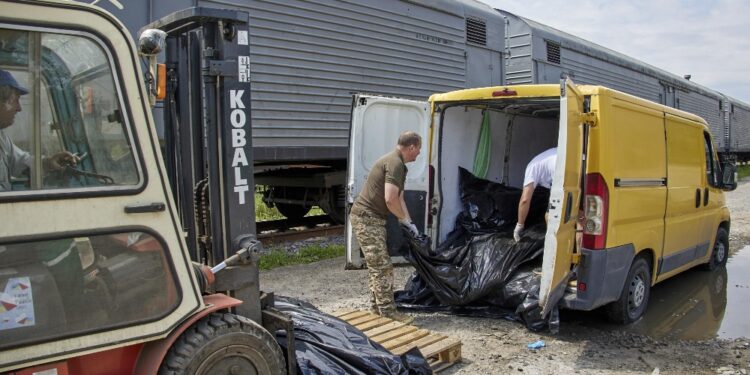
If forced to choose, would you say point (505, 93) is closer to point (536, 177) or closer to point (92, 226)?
point (536, 177)

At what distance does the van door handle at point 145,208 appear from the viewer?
2330mm

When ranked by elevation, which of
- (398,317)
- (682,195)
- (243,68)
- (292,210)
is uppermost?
(243,68)

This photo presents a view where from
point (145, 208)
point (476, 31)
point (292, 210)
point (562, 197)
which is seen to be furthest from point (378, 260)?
point (476, 31)

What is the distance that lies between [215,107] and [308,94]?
4502 mm

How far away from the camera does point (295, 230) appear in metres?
9.59

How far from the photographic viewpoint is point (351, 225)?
16.6ft

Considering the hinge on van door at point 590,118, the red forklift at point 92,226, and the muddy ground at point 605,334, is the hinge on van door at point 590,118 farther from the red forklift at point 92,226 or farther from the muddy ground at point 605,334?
the red forklift at point 92,226

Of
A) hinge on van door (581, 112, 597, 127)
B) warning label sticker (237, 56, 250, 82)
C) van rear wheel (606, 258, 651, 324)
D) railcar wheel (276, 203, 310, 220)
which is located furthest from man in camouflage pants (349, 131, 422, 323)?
railcar wheel (276, 203, 310, 220)

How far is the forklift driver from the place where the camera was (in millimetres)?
2127

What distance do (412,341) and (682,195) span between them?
10.5ft

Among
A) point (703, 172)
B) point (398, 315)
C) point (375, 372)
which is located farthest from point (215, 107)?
point (703, 172)

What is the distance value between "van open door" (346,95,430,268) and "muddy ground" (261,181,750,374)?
2.35ft

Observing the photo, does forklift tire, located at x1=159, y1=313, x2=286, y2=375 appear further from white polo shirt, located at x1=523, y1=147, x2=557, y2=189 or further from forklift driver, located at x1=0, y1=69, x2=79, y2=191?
white polo shirt, located at x1=523, y1=147, x2=557, y2=189


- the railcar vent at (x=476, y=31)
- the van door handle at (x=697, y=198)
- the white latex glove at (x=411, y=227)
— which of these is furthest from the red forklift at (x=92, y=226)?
the railcar vent at (x=476, y=31)
